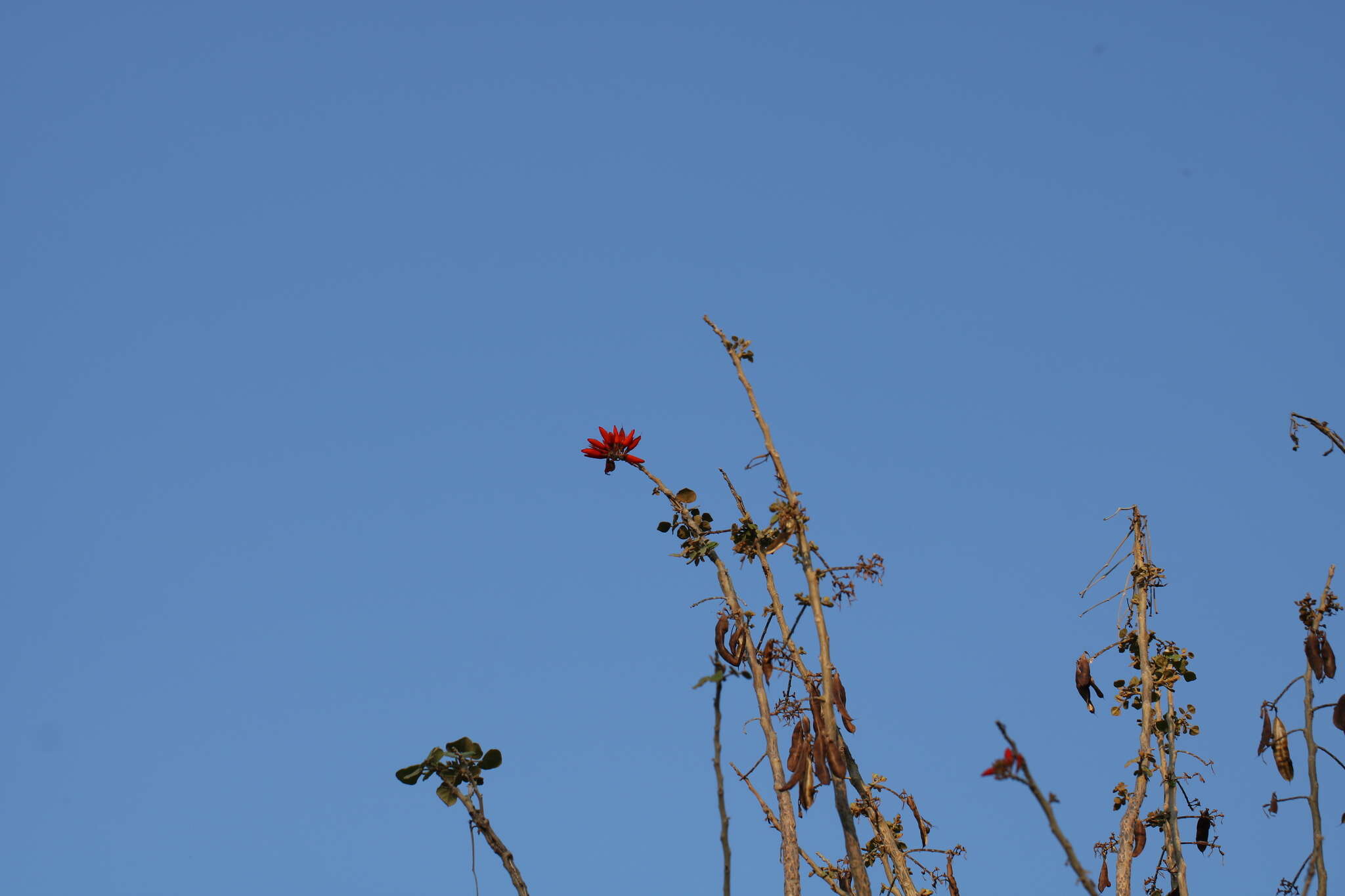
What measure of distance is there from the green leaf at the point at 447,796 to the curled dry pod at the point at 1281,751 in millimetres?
3030

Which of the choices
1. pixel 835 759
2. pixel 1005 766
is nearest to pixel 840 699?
pixel 835 759

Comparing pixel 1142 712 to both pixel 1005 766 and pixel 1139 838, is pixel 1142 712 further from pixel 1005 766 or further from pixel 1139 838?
pixel 1005 766

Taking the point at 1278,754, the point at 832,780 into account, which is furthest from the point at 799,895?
the point at 1278,754

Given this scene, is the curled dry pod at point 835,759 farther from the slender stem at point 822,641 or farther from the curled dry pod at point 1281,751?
the curled dry pod at point 1281,751

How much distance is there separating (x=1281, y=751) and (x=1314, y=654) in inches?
15.0

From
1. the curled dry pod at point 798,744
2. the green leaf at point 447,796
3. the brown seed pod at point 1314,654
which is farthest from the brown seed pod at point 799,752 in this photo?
the brown seed pod at point 1314,654

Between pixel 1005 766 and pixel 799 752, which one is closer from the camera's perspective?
pixel 1005 766

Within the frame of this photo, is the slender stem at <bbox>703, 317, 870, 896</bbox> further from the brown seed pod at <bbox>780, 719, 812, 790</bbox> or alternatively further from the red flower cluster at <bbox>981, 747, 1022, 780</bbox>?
the red flower cluster at <bbox>981, 747, 1022, 780</bbox>

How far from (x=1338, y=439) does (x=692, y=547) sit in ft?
8.46

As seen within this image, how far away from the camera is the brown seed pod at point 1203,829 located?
671cm

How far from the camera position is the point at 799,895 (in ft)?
16.1

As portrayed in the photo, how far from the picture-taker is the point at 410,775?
18.0 feet

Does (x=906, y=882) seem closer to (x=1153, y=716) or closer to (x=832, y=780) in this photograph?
(x=832, y=780)

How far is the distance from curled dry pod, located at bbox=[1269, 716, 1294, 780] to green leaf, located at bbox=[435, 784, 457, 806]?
3030 mm
